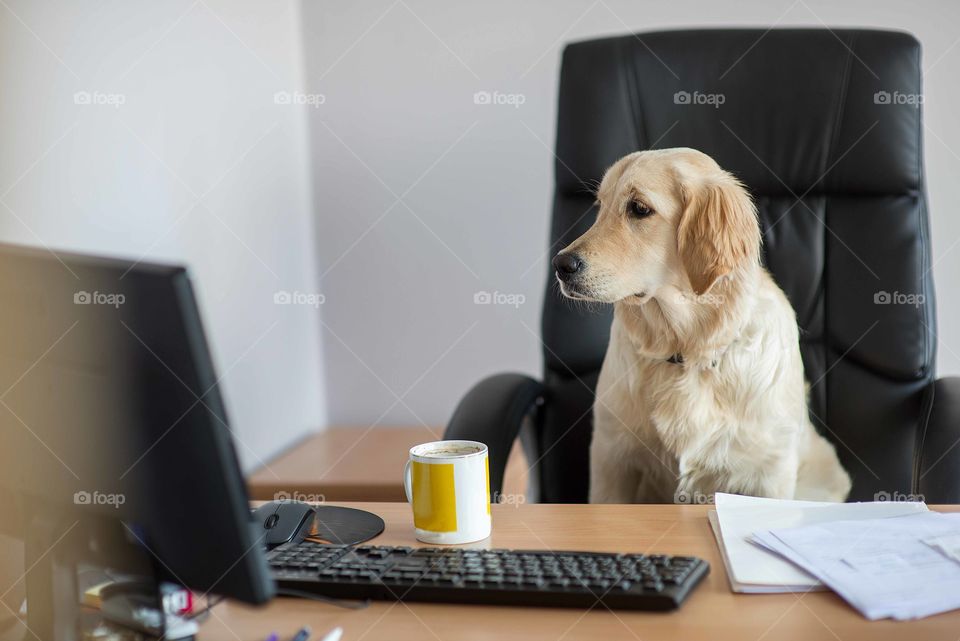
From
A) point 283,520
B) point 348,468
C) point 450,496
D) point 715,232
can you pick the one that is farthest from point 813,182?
point 348,468

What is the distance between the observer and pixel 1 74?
49.7 inches

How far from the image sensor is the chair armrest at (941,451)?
1.15m

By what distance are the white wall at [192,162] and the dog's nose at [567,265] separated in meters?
0.83

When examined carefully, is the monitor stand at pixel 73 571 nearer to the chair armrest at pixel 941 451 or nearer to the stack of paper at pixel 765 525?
the stack of paper at pixel 765 525

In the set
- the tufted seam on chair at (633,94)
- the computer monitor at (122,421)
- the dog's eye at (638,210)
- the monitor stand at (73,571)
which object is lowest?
the monitor stand at (73,571)

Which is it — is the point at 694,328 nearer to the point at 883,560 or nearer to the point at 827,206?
the point at 827,206

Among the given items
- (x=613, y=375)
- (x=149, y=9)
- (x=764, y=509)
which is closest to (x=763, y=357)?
(x=613, y=375)

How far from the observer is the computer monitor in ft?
1.74

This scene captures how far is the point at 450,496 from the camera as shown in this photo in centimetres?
92

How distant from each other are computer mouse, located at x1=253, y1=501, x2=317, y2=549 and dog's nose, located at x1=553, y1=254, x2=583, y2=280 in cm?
60

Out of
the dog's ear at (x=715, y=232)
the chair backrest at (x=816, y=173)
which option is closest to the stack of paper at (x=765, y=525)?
the dog's ear at (x=715, y=232)

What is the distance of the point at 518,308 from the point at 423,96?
0.66 metres

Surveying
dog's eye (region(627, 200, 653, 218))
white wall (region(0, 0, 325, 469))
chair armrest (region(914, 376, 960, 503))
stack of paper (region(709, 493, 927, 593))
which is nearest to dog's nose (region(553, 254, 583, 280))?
dog's eye (region(627, 200, 653, 218))

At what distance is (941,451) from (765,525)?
43 centimetres
